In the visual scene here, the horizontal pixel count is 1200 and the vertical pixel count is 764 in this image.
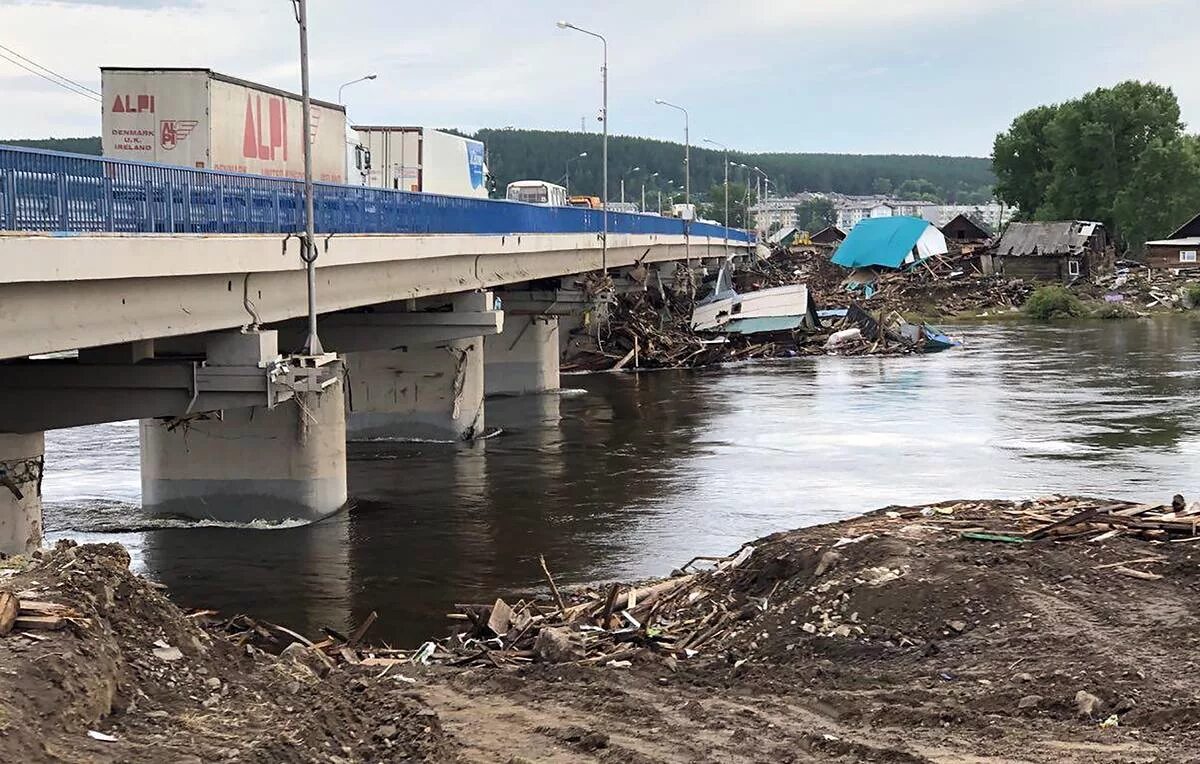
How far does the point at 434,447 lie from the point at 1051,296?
51.9 m

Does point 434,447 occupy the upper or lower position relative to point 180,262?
lower

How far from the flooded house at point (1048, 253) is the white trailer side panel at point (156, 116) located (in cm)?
7184

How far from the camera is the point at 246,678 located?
34.2ft

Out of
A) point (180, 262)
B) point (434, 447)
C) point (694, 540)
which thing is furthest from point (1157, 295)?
point (180, 262)

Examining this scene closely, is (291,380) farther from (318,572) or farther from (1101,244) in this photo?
(1101,244)

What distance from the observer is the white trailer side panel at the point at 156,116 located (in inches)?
1009

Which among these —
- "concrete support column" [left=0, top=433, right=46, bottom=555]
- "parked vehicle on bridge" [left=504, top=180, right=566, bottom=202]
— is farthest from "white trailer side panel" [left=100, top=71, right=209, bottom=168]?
"parked vehicle on bridge" [left=504, top=180, right=566, bottom=202]

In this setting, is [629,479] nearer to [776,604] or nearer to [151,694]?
[776,604]

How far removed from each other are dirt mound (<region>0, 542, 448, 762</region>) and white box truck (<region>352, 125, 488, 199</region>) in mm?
30309

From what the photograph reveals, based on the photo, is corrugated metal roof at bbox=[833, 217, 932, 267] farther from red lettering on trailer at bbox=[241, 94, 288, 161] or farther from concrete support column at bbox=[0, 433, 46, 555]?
concrete support column at bbox=[0, 433, 46, 555]

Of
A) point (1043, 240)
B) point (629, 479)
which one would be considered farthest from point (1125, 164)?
point (629, 479)

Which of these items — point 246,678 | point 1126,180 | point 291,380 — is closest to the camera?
point 246,678

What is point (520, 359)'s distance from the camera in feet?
156

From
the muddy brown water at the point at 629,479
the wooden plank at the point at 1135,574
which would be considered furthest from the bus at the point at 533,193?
the wooden plank at the point at 1135,574
